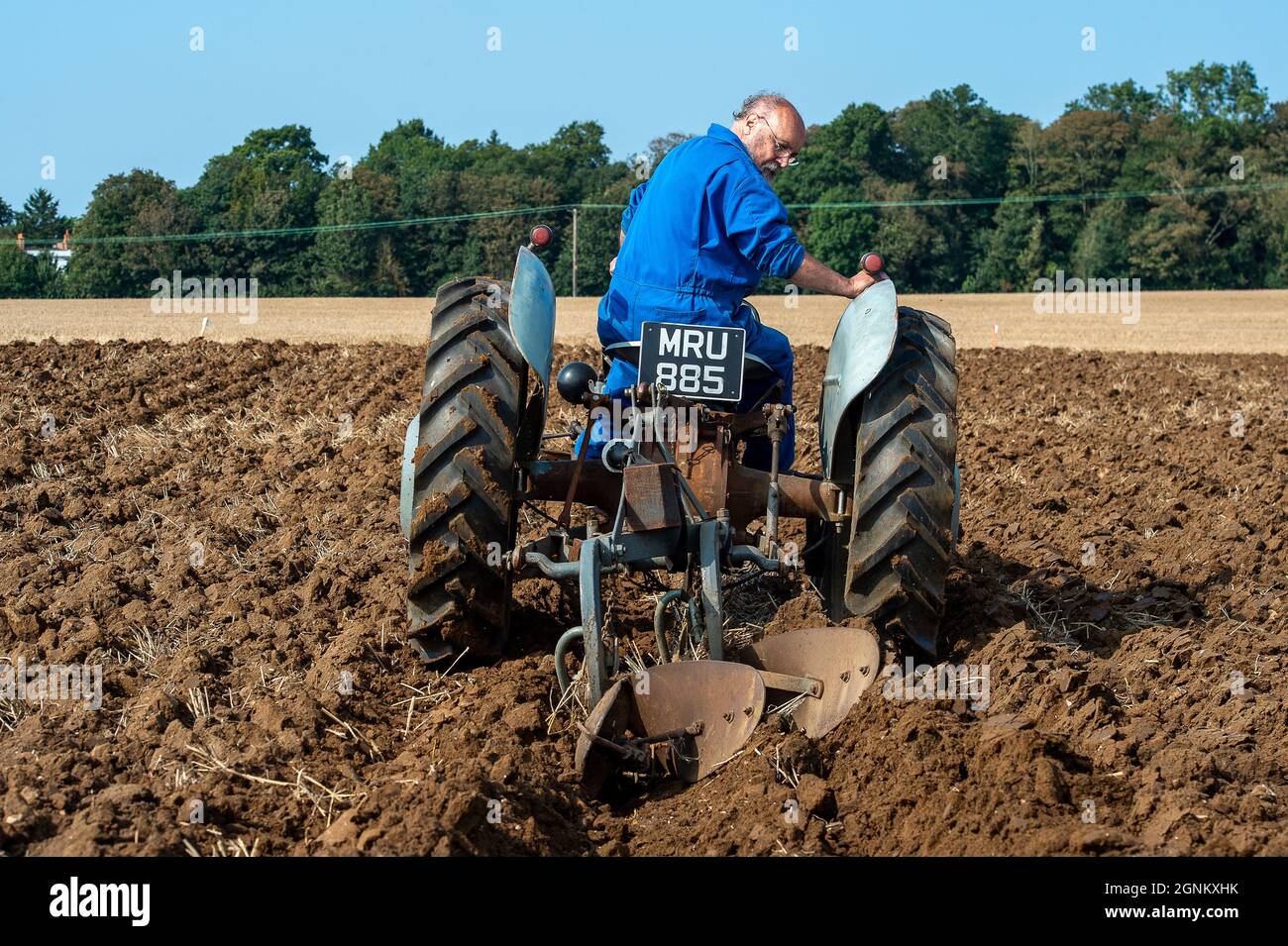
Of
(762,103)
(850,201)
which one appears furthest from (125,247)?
(762,103)

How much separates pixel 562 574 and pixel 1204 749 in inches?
80.7

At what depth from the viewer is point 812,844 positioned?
3.79 m

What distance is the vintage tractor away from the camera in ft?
15.4

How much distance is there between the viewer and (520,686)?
5.12 metres

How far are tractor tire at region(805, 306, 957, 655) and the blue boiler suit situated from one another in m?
0.49

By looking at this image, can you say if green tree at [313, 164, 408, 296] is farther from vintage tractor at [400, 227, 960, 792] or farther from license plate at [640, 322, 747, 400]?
license plate at [640, 322, 747, 400]

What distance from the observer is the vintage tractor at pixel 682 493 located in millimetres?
4707

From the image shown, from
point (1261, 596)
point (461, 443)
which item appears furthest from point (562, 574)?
point (1261, 596)

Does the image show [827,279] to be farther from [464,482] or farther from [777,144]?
[464,482]

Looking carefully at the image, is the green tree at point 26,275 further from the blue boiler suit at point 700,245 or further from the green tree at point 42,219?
the blue boiler suit at point 700,245

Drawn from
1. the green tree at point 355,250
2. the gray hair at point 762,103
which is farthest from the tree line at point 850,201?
the gray hair at point 762,103

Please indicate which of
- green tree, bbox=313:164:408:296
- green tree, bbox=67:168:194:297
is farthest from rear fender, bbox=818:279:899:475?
green tree, bbox=67:168:194:297

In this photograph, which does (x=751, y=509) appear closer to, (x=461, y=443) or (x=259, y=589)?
(x=461, y=443)

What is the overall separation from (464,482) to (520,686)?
0.75m
